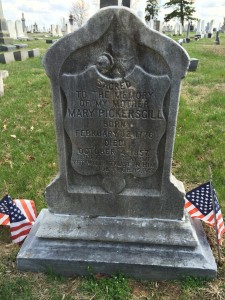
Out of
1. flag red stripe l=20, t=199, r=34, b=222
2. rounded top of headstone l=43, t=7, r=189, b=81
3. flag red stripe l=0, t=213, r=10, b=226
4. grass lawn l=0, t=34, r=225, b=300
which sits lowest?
grass lawn l=0, t=34, r=225, b=300

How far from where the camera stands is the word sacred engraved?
254 centimetres

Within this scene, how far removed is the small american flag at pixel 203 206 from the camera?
3145 mm

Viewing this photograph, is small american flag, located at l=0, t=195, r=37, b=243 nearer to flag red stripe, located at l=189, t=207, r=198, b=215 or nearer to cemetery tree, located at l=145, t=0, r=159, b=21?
flag red stripe, located at l=189, t=207, r=198, b=215

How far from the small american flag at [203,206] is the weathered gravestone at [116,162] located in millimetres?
148

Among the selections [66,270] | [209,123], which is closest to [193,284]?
[66,270]

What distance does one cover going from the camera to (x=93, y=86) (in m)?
2.57

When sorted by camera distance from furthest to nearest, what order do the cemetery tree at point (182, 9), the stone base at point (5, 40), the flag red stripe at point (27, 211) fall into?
the cemetery tree at point (182, 9), the stone base at point (5, 40), the flag red stripe at point (27, 211)

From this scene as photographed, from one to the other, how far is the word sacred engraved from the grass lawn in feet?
3.59

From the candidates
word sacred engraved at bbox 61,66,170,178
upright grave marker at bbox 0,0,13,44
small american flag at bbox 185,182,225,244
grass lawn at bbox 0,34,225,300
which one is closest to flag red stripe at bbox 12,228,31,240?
grass lawn at bbox 0,34,225,300

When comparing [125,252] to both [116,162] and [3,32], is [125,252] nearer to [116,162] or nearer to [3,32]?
[116,162]

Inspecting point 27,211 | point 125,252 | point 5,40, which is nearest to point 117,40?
point 125,252

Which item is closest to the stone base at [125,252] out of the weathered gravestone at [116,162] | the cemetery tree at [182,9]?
the weathered gravestone at [116,162]

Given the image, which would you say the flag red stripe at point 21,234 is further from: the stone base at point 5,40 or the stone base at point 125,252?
the stone base at point 5,40

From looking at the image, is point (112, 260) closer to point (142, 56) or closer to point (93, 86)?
point (93, 86)
